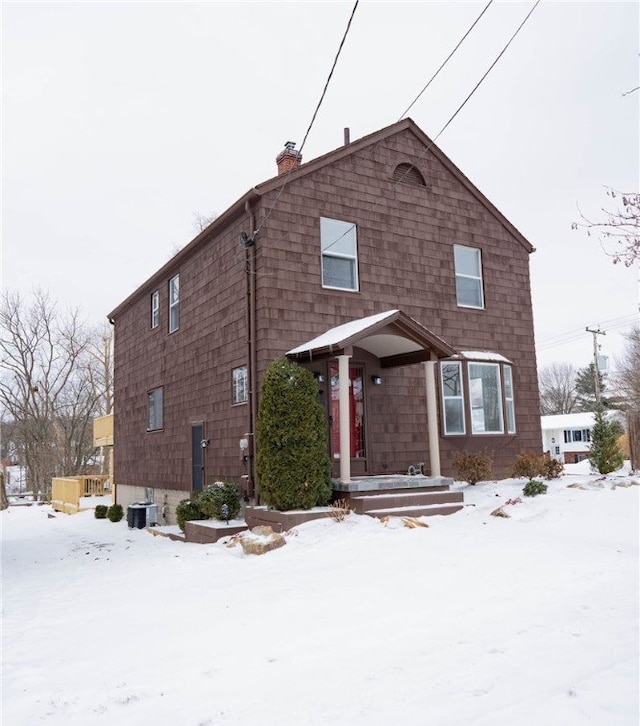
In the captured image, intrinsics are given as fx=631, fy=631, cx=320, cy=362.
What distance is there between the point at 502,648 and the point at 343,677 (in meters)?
1.14

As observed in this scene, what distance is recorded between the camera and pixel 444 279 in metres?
13.8

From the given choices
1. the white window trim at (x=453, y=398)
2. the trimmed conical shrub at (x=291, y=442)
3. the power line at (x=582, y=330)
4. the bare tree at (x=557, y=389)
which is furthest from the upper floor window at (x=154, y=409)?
the bare tree at (x=557, y=389)

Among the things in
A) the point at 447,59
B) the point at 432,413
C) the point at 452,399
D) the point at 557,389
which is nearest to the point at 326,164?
the point at 447,59

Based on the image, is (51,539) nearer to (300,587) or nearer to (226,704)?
(300,587)

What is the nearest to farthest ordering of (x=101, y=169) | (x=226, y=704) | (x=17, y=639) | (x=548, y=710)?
(x=548, y=710) → (x=226, y=704) → (x=17, y=639) → (x=101, y=169)

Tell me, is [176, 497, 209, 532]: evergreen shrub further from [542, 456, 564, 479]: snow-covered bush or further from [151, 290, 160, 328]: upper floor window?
[542, 456, 564, 479]: snow-covered bush

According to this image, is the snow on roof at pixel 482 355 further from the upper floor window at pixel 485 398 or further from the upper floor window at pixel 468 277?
the upper floor window at pixel 468 277

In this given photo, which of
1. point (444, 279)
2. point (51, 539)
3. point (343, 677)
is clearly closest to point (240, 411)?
point (444, 279)

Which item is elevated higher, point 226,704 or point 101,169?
point 101,169

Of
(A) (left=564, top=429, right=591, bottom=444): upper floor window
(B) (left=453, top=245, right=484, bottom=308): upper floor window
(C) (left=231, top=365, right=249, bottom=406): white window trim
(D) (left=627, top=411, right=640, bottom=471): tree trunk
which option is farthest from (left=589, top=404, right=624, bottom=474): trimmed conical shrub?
(A) (left=564, top=429, right=591, bottom=444): upper floor window

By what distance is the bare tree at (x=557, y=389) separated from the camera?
66375 mm

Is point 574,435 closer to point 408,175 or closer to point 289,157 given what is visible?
point 408,175

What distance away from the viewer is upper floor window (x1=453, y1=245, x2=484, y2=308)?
14.0 meters

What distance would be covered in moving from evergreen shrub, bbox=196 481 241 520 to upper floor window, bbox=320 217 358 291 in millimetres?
4258
